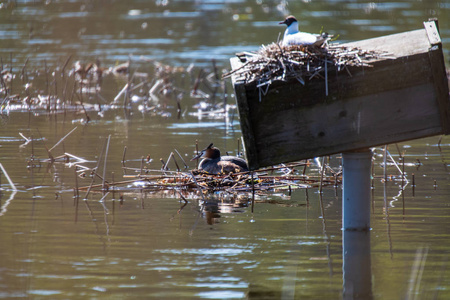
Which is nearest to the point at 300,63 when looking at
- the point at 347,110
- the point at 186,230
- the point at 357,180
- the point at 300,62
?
the point at 300,62

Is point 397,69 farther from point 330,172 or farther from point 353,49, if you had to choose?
point 330,172

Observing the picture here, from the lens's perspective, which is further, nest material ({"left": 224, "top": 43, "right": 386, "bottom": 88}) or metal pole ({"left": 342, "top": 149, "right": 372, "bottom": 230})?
metal pole ({"left": 342, "top": 149, "right": 372, "bottom": 230})

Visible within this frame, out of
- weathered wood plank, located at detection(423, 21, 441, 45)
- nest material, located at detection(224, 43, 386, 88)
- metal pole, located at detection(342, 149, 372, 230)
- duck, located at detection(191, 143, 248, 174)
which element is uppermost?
weathered wood plank, located at detection(423, 21, 441, 45)

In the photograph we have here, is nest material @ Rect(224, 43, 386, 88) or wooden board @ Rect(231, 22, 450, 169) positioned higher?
nest material @ Rect(224, 43, 386, 88)

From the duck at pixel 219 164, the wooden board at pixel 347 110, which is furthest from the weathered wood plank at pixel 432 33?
the duck at pixel 219 164

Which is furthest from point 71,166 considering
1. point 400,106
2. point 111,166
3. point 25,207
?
point 400,106

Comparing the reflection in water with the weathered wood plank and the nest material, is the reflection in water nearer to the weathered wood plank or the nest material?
the nest material

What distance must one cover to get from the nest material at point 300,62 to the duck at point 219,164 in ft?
11.4

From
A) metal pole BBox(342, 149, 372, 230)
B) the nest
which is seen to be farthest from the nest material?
metal pole BBox(342, 149, 372, 230)

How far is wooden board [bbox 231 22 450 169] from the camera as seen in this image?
265 inches

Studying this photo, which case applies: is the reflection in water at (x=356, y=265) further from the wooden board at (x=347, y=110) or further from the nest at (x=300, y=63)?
the nest at (x=300, y=63)

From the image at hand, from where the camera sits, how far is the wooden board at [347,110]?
672cm

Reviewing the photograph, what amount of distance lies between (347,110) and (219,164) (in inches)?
149

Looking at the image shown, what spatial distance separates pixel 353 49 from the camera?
698 centimetres
